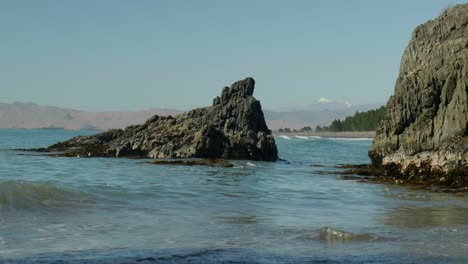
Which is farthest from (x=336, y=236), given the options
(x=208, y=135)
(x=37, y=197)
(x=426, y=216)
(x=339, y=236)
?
(x=208, y=135)

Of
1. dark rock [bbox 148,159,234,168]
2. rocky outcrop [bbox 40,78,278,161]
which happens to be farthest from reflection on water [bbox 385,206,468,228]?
rocky outcrop [bbox 40,78,278,161]

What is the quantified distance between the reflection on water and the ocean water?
0.09ft

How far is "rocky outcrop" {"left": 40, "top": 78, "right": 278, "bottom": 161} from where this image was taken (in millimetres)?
52844

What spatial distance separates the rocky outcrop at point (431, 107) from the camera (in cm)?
3130

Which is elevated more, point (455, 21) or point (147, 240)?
point (455, 21)

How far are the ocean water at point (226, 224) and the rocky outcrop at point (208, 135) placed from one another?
77.9 ft

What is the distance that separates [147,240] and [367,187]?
57.8 feet

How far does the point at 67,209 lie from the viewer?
731 inches

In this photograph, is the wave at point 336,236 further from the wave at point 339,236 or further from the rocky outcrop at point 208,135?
the rocky outcrop at point 208,135

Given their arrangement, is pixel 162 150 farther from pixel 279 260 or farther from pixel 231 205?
pixel 279 260

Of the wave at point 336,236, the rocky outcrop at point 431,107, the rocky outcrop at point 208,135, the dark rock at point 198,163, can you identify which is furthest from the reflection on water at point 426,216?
the rocky outcrop at point 208,135

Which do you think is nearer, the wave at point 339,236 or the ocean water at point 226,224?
the ocean water at point 226,224

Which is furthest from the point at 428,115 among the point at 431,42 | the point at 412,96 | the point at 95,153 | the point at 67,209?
the point at 95,153

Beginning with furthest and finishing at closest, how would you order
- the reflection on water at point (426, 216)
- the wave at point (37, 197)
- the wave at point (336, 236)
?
the wave at point (37, 197) < the reflection on water at point (426, 216) < the wave at point (336, 236)
